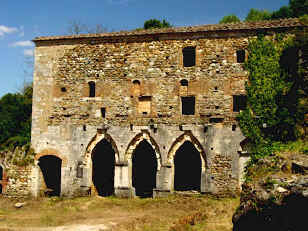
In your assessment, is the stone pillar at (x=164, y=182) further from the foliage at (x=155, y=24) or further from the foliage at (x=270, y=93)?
the foliage at (x=155, y=24)

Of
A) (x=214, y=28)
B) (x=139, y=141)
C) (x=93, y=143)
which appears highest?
(x=214, y=28)

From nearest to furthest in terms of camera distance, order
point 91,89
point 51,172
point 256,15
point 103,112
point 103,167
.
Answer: point 103,112 < point 91,89 < point 51,172 < point 103,167 < point 256,15

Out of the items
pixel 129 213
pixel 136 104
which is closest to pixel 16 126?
pixel 136 104

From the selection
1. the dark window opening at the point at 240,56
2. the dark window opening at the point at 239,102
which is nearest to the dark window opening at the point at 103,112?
the dark window opening at the point at 239,102

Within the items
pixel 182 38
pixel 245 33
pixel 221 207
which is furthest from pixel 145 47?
pixel 221 207

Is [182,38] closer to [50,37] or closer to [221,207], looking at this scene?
[50,37]

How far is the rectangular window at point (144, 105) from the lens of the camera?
19.5 metres

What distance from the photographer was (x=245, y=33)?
18406 millimetres

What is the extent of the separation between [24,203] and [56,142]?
378 cm

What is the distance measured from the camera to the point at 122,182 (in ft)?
63.5

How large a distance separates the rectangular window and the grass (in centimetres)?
484

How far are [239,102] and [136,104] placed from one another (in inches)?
226

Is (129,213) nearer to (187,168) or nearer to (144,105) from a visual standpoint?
(144,105)

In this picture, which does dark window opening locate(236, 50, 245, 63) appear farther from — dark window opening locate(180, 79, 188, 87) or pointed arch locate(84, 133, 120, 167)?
pointed arch locate(84, 133, 120, 167)
